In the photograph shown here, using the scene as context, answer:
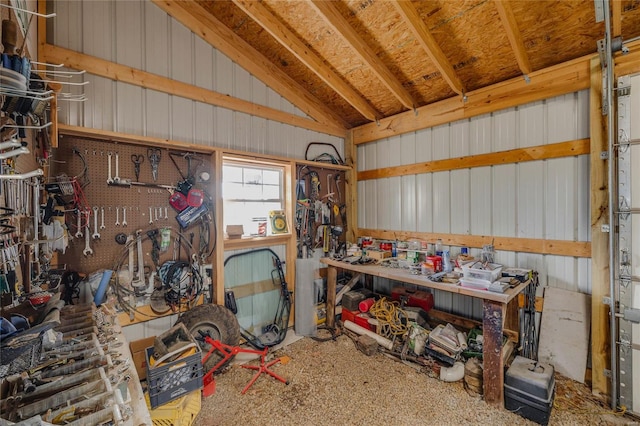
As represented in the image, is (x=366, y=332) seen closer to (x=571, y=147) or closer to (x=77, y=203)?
(x=571, y=147)

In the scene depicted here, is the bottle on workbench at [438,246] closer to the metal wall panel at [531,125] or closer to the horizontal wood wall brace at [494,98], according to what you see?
the metal wall panel at [531,125]

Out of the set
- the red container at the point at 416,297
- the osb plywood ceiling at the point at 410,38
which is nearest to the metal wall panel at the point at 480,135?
the osb plywood ceiling at the point at 410,38

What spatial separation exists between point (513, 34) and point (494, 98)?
80 centimetres

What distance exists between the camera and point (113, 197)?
8.20 feet

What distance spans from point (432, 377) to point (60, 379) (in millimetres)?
2778

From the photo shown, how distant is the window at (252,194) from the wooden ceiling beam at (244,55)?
103cm

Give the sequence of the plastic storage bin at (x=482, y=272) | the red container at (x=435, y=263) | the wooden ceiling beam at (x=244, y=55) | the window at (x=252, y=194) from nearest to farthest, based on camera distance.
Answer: the plastic storage bin at (x=482, y=272), the wooden ceiling beam at (x=244, y=55), the red container at (x=435, y=263), the window at (x=252, y=194)

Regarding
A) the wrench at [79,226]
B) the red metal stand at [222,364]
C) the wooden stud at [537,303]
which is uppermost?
the wrench at [79,226]

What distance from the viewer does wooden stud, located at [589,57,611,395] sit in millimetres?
2350

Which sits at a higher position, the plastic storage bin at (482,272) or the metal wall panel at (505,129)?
the metal wall panel at (505,129)

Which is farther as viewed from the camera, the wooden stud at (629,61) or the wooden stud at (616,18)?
the wooden stud at (629,61)

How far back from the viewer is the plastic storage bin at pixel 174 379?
182cm

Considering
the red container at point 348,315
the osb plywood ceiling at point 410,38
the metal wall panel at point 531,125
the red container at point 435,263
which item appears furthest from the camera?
the red container at point 348,315

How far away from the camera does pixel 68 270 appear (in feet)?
7.48
